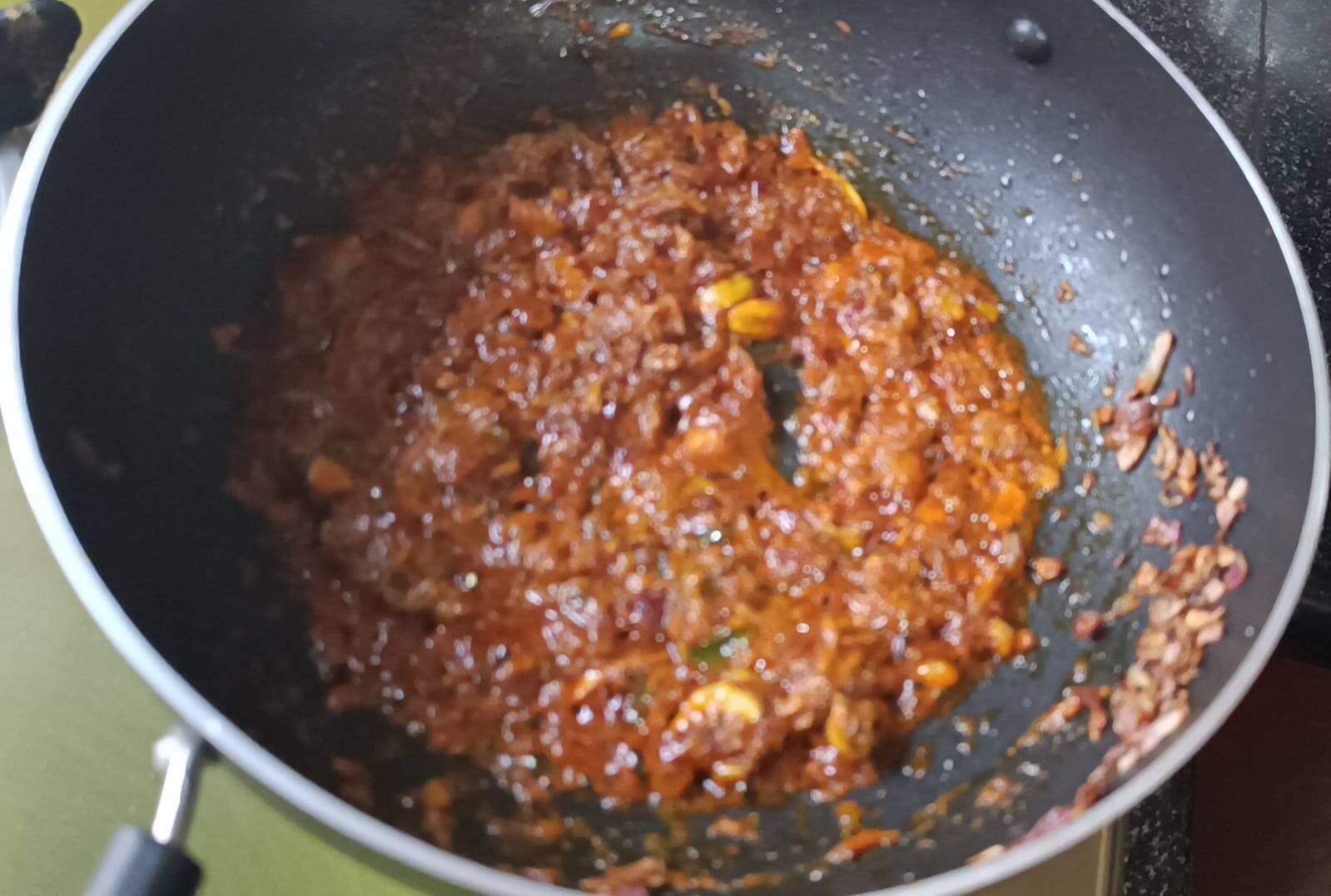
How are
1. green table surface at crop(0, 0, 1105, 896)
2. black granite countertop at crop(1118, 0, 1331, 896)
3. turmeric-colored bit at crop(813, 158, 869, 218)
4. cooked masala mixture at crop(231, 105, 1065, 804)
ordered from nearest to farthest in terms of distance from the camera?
green table surface at crop(0, 0, 1105, 896)
cooked masala mixture at crop(231, 105, 1065, 804)
black granite countertop at crop(1118, 0, 1331, 896)
turmeric-colored bit at crop(813, 158, 869, 218)

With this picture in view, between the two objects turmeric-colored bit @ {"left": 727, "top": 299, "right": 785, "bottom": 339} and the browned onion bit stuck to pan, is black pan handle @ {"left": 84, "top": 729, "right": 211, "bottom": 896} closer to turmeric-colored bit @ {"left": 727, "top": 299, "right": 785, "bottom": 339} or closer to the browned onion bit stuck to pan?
the browned onion bit stuck to pan

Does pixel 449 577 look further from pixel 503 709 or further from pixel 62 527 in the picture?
pixel 62 527

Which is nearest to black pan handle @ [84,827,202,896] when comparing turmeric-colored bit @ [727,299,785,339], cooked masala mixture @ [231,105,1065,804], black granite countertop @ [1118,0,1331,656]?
cooked masala mixture @ [231,105,1065,804]

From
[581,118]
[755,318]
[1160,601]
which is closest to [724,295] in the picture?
[755,318]

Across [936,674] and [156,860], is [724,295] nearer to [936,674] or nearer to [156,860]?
[936,674]

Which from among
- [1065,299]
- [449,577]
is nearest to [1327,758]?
[1065,299]

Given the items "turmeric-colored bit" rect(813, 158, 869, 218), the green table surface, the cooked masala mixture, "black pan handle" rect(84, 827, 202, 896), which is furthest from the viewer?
"turmeric-colored bit" rect(813, 158, 869, 218)
